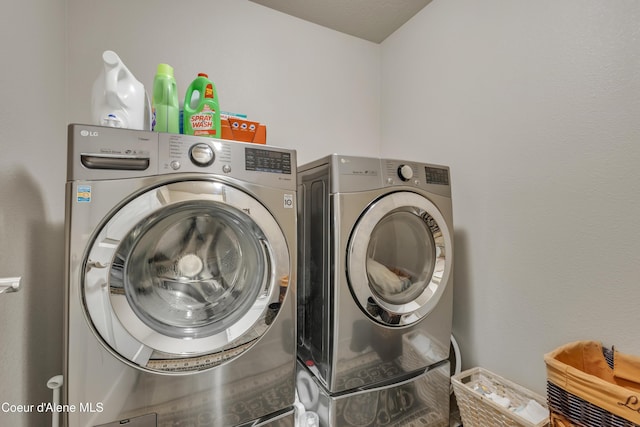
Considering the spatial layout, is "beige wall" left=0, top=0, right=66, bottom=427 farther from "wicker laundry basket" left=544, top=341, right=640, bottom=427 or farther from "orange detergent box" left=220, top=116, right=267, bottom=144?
"wicker laundry basket" left=544, top=341, right=640, bottom=427

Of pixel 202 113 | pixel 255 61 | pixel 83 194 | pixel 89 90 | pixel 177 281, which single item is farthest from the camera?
pixel 255 61

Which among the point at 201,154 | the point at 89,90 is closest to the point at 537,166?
the point at 201,154

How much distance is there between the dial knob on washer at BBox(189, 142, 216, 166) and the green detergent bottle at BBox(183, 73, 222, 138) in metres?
0.21

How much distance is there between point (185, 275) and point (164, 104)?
64cm

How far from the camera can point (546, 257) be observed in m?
1.15

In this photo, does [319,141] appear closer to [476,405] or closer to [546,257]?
[546,257]

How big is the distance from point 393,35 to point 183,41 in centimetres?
134

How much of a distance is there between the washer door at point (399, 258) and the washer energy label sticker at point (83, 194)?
31.0 inches

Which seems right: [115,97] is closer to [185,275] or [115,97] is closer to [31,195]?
[31,195]

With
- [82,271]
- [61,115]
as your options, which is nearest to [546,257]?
[82,271]

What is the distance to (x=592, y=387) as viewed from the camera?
0.79 metres

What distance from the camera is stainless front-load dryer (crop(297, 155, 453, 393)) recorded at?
1046 millimetres

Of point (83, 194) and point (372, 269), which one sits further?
point (372, 269)

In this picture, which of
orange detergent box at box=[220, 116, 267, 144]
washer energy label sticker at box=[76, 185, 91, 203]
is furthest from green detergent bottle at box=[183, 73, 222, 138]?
washer energy label sticker at box=[76, 185, 91, 203]
